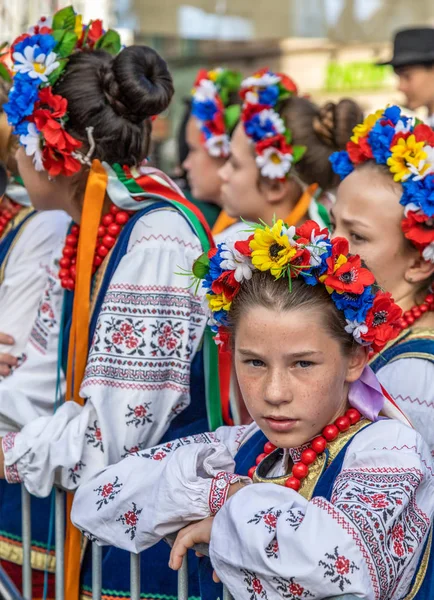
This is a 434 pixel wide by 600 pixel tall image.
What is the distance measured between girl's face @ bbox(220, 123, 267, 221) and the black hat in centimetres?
215

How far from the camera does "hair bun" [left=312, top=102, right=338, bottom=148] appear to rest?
432 centimetres

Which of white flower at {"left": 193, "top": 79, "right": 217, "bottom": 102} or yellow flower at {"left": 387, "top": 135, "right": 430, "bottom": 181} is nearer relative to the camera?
yellow flower at {"left": 387, "top": 135, "right": 430, "bottom": 181}

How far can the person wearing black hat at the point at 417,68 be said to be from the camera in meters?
6.17

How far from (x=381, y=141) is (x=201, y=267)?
0.94 meters

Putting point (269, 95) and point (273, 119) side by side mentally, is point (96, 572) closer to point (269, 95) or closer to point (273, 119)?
point (273, 119)

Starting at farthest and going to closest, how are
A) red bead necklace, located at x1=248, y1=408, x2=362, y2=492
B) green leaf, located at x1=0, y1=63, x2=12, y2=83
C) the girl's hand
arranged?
green leaf, located at x1=0, y1=63, x2=12, y2=83 → red bead necklace, located at x1=248, y1=408, x2=362, y2=492 → the girl's hand

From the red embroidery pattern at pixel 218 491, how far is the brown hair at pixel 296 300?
373 mm

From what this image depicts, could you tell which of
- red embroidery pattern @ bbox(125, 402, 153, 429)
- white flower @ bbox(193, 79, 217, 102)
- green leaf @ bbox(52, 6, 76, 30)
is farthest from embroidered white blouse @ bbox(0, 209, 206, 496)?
white flower @ bbox(193, 79, 217, 102)

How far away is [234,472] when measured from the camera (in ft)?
7.92

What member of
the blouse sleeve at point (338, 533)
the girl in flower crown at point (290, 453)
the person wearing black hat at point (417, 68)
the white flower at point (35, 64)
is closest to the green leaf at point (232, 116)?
the person wearing black hat at point (417, 68)

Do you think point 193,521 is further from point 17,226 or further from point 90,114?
point 17,226

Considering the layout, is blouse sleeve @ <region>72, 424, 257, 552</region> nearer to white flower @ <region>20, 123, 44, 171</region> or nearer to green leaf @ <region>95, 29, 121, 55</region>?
white flower @ <region>20, 123, 44, 171</region>

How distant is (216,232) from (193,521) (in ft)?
10.2

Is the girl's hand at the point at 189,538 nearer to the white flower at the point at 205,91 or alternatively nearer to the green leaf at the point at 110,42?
the green leaf at the point at 110,42
